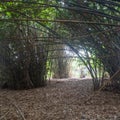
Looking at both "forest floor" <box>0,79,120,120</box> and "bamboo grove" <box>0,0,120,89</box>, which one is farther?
"bamboo grove" <box>0,0,120,89</box>

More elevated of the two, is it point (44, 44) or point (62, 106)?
point (44, 44)

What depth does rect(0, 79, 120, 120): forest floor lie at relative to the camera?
6.15 ft

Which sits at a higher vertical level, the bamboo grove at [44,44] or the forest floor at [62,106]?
the bamboo grove at [44,44]

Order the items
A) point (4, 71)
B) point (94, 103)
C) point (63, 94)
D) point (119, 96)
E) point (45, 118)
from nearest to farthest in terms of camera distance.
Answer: point (45, 118)
point (94, 103)
point (119, 96)
point (63, 94)
point (4, 71)

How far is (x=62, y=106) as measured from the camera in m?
2.16

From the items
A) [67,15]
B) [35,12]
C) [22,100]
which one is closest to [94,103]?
[22,100]

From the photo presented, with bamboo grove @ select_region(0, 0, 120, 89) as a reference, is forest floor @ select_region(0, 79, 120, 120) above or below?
below

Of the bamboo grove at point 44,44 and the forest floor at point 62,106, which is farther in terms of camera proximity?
the bamboo grove at point 44,44

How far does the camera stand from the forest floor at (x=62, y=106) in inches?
73.8

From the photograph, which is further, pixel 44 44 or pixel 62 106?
pixel 44 44

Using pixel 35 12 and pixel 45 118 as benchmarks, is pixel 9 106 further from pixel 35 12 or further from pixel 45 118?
pixel 35 12

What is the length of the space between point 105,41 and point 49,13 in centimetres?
96

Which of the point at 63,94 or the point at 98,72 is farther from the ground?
the point at 98,72

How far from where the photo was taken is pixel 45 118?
6.05 feet
